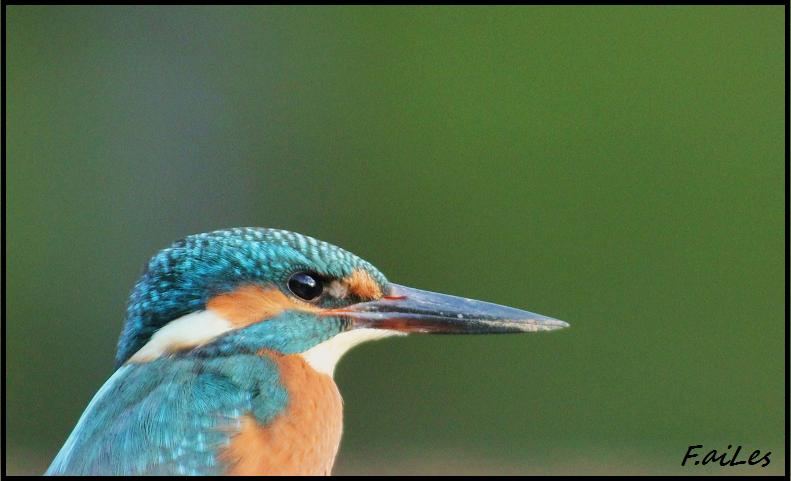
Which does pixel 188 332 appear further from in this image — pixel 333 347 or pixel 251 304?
pixel 333 347

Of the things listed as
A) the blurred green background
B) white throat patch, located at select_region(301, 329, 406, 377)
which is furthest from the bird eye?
the blurred green background

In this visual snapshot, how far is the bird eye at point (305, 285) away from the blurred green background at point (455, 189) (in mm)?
2939

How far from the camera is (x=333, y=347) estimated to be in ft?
8.95

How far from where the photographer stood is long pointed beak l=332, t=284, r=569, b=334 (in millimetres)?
2771

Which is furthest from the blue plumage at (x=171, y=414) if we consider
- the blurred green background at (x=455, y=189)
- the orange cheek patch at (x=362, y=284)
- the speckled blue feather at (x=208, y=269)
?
the blurred green background at (x=455, y=189)

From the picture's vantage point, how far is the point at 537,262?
22.6 feet

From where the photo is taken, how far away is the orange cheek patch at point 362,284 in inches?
107

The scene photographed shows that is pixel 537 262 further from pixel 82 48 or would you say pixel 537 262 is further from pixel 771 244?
pixel 82 48

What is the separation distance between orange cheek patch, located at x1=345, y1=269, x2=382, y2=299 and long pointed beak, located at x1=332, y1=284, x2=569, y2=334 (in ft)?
0.08

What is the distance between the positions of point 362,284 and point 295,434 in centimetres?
39

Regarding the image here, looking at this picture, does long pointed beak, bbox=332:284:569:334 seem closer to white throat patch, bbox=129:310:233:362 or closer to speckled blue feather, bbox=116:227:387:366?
speckled blue feather, bbox=116:227:387:366

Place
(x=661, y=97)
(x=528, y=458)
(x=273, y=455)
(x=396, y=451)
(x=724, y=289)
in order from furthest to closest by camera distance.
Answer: (x=661, y=97) → (x=724, y=289) → (x=396, y=451) → (x=528, y=458) → (x=273, y=455)

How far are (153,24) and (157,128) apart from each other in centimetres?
78

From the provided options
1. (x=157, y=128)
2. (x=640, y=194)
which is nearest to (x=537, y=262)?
(x=640, y=194)
